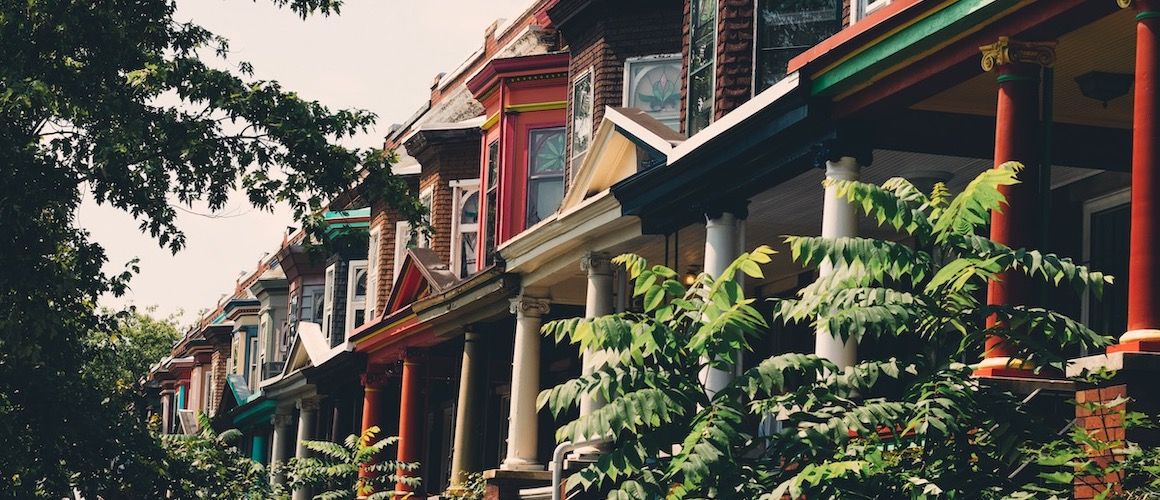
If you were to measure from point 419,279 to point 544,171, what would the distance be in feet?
12.0

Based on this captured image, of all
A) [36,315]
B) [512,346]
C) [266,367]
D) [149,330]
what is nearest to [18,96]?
[36,315]

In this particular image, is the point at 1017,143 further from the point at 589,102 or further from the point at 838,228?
the point at 589,102

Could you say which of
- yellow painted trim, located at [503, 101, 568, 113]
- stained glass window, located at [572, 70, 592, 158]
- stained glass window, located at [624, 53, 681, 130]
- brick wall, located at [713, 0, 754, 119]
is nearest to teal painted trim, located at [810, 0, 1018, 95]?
brick wall, located at [713, 0, 754, 119]

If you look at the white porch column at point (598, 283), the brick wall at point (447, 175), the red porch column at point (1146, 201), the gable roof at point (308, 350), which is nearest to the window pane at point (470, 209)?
the brick wall at point (447, 175)

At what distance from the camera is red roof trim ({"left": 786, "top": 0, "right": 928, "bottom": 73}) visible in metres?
14.8

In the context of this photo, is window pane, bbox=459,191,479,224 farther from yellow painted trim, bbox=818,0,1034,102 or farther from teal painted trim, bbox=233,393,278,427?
yellow painted trim, bbox=818,0,1034,102

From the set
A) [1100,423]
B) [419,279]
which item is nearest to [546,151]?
[419,279]

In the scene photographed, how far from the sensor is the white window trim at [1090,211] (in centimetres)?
1819

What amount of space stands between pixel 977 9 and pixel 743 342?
13.5 feet

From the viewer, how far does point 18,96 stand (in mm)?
21234

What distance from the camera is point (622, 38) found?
26.8 metres

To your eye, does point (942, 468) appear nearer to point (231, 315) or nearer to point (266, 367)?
point (266, 367)

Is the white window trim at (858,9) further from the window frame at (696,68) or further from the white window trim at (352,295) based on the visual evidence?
the white window trim at (352,295)

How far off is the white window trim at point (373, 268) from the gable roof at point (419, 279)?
515 cm
